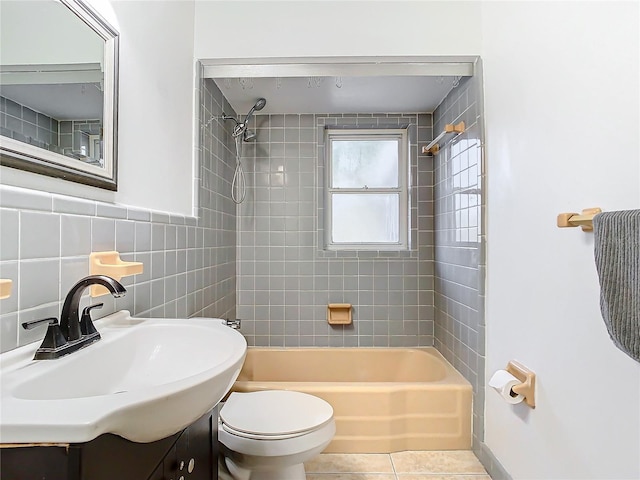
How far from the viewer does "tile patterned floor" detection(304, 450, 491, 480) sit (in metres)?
1.76

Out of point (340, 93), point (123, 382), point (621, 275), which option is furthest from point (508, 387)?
point (340, 93)

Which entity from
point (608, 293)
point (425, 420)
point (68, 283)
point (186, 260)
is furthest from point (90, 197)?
point (425, 420)

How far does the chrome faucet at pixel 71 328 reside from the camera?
81 cm

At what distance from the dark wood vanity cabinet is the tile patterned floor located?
1.12 meters

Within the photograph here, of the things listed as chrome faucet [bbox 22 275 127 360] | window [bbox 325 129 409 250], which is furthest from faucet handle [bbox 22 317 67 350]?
window [bbox 325 129 409 250]

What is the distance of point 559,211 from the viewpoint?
127 centimetres

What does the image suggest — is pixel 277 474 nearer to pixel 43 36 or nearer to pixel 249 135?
pixel 43 36

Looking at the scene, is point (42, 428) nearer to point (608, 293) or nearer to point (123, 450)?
point (123, 450)

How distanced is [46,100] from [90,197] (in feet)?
0.91

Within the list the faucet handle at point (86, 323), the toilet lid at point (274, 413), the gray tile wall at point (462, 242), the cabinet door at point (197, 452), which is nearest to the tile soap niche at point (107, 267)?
the faucet handle at point (86, 323)

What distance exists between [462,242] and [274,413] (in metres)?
1.40

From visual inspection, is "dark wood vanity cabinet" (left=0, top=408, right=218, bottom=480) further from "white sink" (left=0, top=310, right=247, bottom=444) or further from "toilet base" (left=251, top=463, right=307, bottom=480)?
"toilet base" (left=251, top=463, right=307, bottom=480)

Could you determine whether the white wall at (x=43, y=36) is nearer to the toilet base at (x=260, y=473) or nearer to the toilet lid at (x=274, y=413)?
the toilet lid at (x=274, y=413)

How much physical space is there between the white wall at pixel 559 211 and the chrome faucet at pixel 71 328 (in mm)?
1316
